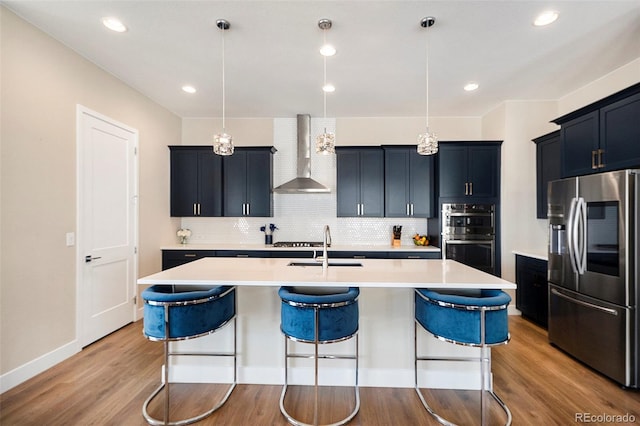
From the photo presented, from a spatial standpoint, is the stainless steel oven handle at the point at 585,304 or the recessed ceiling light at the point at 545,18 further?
the stainless steel oven handle at the point at 585,304

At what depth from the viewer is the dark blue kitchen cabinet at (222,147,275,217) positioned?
4465mm

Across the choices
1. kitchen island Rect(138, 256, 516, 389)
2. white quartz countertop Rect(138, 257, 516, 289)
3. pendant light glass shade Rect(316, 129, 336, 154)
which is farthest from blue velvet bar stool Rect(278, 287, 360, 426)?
pendant light glass shade Rect(316, 129, 336, 154)

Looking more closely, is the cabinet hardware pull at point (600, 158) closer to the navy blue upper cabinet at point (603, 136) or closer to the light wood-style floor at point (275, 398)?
the navy blue upper cabinet at point (603, 136)

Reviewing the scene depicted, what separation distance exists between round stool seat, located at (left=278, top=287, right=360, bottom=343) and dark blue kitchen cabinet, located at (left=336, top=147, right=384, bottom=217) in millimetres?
2656

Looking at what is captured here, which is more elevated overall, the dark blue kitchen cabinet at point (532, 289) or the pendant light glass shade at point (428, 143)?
the pendant light glass shade at point (428, 143)

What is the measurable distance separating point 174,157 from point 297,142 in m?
1.92

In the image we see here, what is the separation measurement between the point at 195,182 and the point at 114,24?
238 cm

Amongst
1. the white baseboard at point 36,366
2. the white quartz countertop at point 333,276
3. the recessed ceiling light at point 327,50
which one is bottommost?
the white baseboard at point 36,366

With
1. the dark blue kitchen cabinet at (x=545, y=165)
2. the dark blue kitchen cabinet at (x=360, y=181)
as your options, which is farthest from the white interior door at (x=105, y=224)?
the dark blue kitchen cabinet at (x=545, y=165)

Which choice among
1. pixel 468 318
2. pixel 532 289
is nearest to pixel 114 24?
pixel 468 318

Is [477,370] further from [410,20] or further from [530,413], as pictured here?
[410,20]

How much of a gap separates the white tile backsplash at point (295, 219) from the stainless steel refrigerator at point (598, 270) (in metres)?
2.30

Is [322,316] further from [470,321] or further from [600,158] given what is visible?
[600,158]

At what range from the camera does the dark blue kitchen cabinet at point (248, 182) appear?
4465 mm
